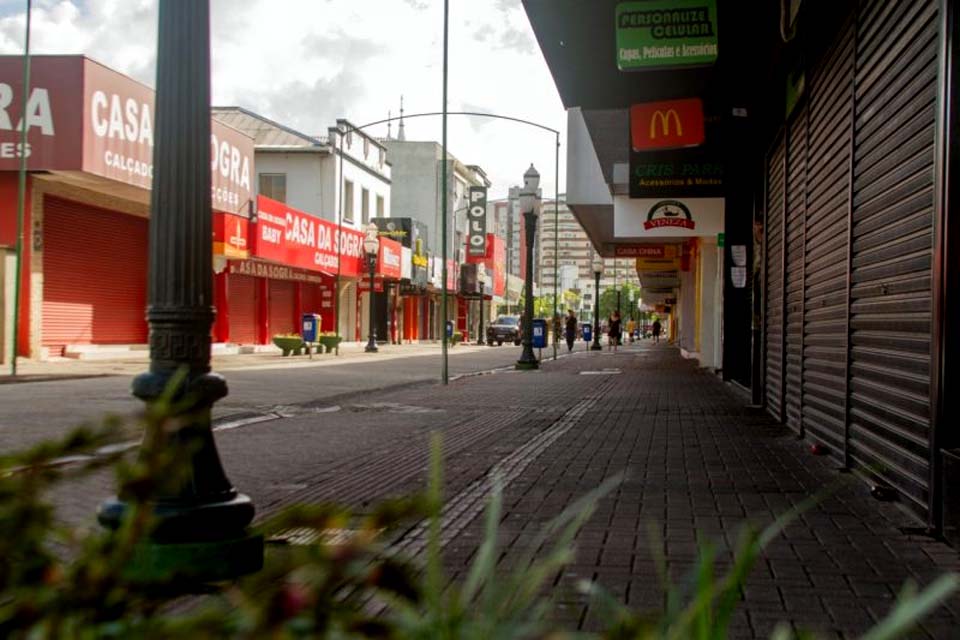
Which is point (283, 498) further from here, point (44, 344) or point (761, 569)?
point (44, 344)

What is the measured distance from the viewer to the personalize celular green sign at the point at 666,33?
10727 mm

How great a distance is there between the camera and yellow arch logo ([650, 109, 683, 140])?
14.8m

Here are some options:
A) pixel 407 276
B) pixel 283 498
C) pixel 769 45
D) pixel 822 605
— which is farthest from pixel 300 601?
pixel 407 276

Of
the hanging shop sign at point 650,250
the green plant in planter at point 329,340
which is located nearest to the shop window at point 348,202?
the green plant in planter at point 329,340

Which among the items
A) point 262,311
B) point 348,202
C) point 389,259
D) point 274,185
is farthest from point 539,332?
point 348,202

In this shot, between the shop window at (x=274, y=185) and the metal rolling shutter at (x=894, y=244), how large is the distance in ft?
128

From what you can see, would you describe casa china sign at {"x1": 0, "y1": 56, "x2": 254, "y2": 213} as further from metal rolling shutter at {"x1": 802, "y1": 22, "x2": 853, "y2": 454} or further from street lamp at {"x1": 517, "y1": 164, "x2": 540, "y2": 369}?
metal rolling shutter at {"x1": 802, "y1": 22, "x2": 853, "y2": 454}

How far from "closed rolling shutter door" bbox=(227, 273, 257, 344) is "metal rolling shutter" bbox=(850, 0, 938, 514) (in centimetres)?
2806

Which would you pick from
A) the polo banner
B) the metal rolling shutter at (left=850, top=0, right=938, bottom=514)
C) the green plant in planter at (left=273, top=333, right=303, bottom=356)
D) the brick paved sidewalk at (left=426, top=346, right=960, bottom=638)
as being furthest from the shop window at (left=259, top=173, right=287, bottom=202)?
the metal rolling shutter at (left=850, top=0, right=938, bottom=514)

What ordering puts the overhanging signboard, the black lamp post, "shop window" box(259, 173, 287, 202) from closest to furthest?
1. the black lamp post
2. the overhanging signboard
3. "shop window" box(259, 173, 287, 202)

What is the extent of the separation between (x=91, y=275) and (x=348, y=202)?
75.1 ft

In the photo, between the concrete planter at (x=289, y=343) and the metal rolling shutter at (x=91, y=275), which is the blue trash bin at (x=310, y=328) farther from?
the metal rolling shutter at (x=91, y=275)

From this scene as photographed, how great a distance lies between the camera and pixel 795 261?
10.4 meters

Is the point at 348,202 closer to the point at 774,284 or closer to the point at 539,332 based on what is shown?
the point at 539,332
